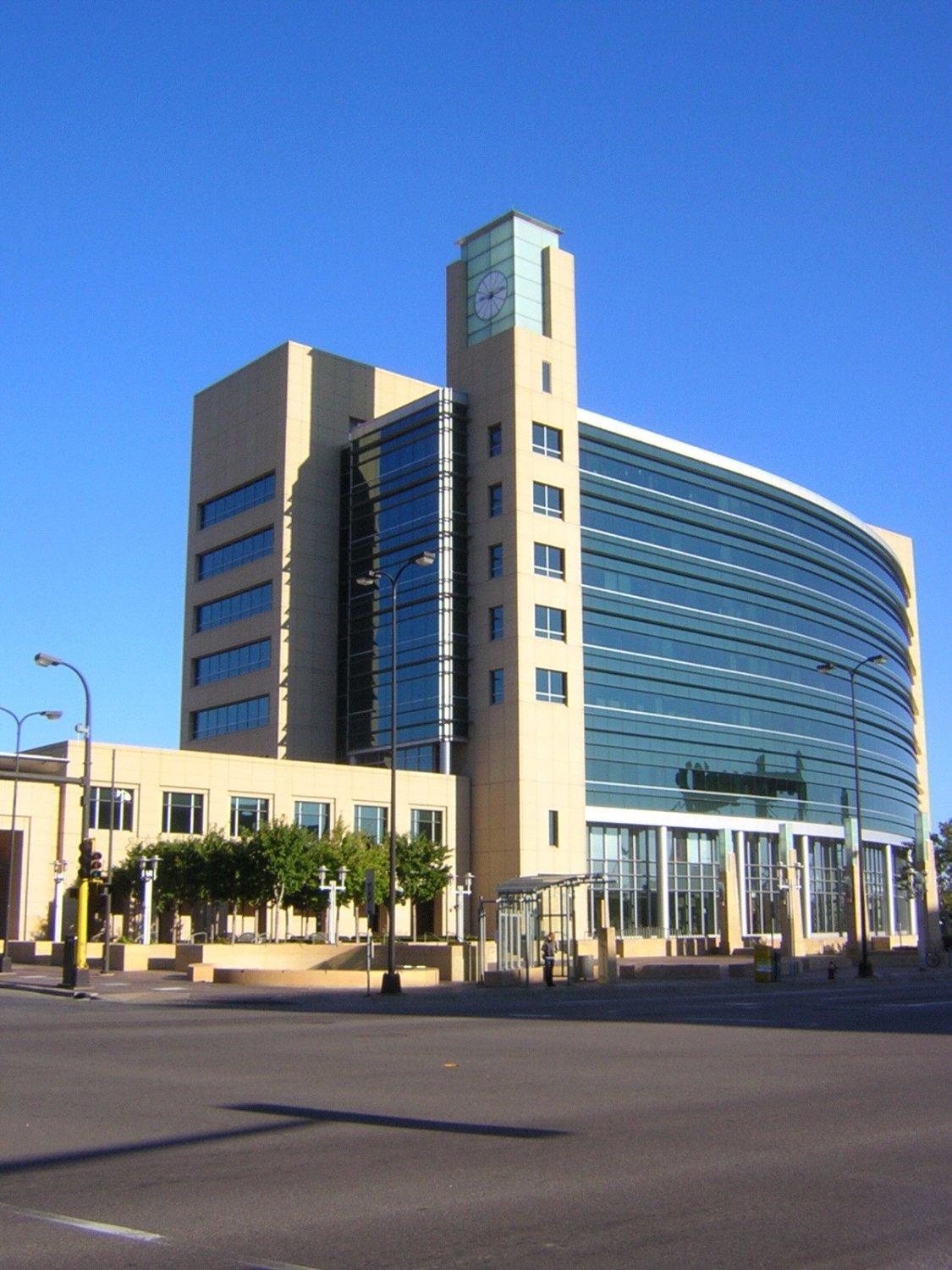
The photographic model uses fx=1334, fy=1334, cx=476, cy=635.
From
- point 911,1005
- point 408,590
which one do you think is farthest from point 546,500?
point 911,1005

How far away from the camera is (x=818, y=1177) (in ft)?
29.0

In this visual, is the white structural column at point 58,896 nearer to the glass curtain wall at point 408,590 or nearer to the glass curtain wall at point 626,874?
the glass curtain wall at point 408,590

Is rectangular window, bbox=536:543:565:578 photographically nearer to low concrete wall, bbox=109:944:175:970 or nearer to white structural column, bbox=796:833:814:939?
white structural column, bbox=796:833:814:939

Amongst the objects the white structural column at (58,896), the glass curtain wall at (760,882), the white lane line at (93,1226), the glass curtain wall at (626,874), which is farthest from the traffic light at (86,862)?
the glass curtain wall at (760,882)

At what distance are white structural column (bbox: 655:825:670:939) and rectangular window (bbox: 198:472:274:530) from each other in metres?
30.7

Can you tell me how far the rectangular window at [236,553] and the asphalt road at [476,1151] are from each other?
59056 millimetres

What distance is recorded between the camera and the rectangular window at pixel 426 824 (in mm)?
70875

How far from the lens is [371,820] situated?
236ft

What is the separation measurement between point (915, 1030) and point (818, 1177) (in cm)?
1601

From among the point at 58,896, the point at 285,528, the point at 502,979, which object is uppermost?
the point at 285,528

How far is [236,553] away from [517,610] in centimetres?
2060

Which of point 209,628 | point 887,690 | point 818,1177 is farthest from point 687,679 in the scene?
point 818,1177

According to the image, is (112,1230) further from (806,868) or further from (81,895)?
(806,868)

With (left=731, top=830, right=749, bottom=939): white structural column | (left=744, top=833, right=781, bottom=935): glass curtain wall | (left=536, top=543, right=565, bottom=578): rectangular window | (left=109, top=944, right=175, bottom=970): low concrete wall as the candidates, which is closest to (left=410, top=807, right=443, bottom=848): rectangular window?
(left=536, top=543, right=565, bottom=578): rectangular window
